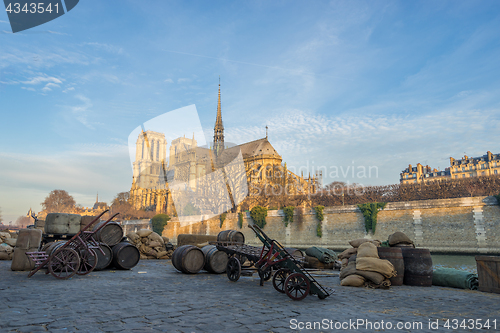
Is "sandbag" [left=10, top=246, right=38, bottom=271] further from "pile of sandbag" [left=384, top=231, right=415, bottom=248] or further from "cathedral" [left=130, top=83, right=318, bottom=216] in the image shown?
"cathedral" [left=130, top=83, right=318, bottom=216]

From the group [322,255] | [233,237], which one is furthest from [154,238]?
[322,255]

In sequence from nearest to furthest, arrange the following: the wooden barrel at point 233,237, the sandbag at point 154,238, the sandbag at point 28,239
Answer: the sandbag at point 28,239
the wooden barrel at point 233,237
the sandbag at point 154,238

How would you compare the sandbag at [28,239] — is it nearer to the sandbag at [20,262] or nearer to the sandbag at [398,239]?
the sandbag at [20,262]

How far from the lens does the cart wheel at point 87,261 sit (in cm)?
891

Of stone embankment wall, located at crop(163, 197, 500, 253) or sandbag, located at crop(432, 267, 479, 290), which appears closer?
sandbag, located at crop(432, 267, 479, 290)

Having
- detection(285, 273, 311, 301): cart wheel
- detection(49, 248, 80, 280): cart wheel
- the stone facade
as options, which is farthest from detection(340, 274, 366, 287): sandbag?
the stone facade

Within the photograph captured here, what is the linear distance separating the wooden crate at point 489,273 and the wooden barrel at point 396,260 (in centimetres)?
164

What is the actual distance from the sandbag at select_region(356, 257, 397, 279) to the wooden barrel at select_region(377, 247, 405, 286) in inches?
9.5

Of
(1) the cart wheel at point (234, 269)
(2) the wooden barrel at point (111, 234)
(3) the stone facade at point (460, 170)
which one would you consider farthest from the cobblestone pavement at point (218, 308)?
(3) the stone facade at point (460, 170)

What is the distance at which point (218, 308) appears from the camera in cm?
516

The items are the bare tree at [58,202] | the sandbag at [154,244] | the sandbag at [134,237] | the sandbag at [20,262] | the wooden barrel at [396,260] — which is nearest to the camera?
the wooden barrel at [396,260]

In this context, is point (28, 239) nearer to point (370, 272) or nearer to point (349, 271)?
point (349, 271)

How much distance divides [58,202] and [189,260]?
90.3 m

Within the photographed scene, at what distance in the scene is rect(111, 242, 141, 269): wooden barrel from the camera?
10.7 metres
